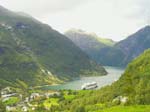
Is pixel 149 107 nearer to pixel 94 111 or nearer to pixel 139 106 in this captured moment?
pixel 139 106

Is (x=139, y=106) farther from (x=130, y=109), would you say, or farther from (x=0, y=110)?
(x=0, y=110)

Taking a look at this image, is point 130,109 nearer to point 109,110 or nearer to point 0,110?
point 109,110

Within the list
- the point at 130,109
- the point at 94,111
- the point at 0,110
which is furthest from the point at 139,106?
the point at 0,110

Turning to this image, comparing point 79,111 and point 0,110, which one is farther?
point 79,111

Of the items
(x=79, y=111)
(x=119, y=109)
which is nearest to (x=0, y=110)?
(x=79, y=111)

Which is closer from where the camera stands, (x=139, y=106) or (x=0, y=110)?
(x=0, y=110)

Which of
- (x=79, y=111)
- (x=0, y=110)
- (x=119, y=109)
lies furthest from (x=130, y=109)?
(x=0, y=110)
